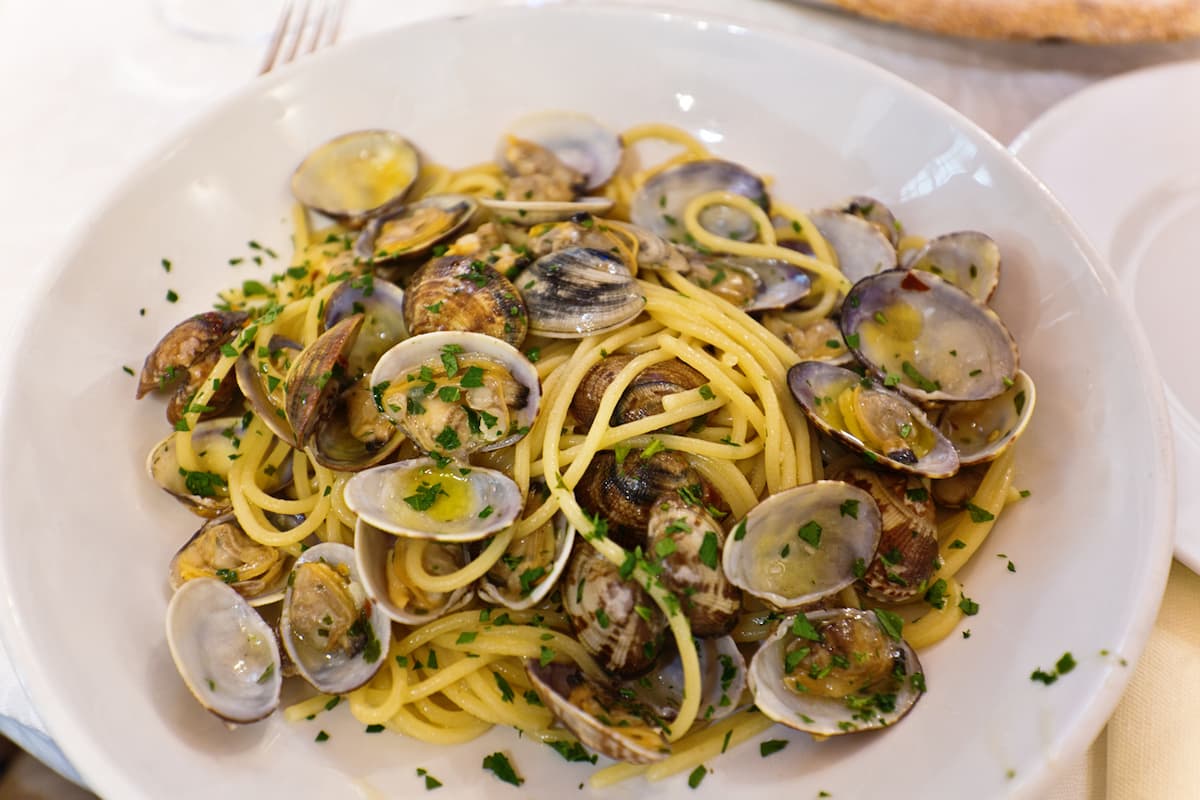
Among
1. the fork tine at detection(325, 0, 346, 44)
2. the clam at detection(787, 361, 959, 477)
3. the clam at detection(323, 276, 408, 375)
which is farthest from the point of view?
the fork tine at detection(325, 0, 346, 44)

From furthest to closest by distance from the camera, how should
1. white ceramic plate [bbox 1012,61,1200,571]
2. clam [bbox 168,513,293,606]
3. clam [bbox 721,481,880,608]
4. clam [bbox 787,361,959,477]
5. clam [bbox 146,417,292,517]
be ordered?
1. white ceramic plate [bbox 1012,61,1200,571]
2. clam [bbox 146,417,292,517]
3. clam [bbox 168,513,293,606]
4. clam [bbox 787,361,959,477]
5. clam [bbox 721,481,880,608]

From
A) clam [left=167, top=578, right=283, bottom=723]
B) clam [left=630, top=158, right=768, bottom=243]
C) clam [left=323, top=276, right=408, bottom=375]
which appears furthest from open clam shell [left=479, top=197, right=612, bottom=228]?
clam [left=167, top=578, right=283, bottom=723]

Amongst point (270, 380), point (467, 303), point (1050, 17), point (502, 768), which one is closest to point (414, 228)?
point (467, 303)

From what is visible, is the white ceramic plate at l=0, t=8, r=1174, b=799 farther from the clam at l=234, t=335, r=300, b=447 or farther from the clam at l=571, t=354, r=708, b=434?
the clam at l=571, t=354, r=708, b=434

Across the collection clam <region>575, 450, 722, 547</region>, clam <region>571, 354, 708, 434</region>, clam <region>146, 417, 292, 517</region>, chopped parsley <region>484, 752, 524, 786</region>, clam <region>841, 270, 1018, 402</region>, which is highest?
clam <region>841, 270, 1018, 402</region>

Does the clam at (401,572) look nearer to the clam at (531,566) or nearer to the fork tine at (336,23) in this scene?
the clam at (531,566)

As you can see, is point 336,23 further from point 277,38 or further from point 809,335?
point 809,335
